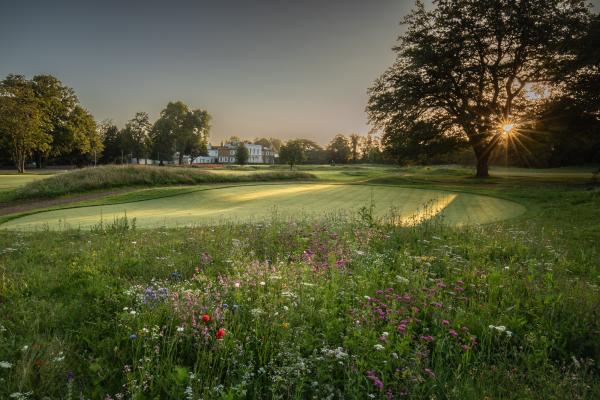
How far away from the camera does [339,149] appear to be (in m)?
126

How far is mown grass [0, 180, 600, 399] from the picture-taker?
2.98m

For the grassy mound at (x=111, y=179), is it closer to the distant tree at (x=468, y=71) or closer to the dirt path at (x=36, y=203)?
the dirt path at (x=36, y=203)

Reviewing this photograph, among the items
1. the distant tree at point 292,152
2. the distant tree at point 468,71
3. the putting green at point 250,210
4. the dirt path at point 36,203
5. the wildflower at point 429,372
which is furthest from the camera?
the distant tree at point 292,152

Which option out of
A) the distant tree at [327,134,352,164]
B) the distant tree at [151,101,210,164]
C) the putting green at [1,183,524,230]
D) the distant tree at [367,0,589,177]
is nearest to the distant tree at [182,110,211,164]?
the distant tree at [151,101,210,164]

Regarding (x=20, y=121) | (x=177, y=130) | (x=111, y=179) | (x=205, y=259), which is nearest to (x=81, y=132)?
(x=20, y=121)

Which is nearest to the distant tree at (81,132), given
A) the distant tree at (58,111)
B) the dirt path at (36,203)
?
the distant tree at (58,111)

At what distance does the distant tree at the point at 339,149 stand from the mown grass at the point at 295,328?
381 feet

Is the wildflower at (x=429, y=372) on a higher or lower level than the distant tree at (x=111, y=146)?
lower

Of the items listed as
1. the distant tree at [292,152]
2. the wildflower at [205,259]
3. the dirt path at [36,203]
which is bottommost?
the dirt path at [36,203]

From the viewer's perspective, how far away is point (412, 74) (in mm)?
33938

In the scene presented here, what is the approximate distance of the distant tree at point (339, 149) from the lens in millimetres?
123137

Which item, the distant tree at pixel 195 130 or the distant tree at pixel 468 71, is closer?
the distant tree at pixel 468 71

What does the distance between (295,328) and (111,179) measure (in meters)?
26.4

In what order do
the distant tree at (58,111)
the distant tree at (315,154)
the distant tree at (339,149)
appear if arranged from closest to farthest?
the distant tree at (58,111) → the distant tree at (339,149) → the distant tree at (315,154)
